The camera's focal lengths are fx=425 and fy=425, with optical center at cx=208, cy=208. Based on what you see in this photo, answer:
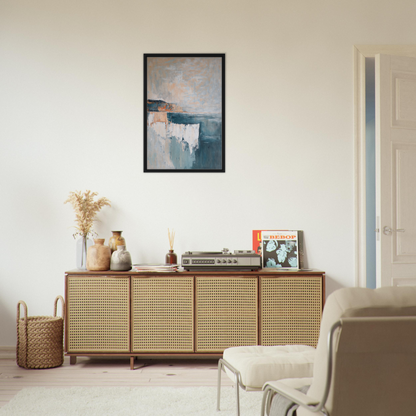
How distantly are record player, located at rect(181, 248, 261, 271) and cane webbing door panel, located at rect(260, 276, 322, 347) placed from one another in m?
0.16

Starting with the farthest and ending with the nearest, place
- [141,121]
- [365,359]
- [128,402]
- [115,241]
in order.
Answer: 1. [141,121]
2. [115,241]
3. [128,402]
4. [365,359]

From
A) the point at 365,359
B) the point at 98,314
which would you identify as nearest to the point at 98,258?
the point at 98,314

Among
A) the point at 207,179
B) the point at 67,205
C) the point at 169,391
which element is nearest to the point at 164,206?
the point at 207,179

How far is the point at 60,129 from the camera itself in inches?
148

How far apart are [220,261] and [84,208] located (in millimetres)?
1229

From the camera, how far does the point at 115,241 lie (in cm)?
350

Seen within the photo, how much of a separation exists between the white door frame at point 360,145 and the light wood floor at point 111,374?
1.52 metres

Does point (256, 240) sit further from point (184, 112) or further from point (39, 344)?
point (39, 344)

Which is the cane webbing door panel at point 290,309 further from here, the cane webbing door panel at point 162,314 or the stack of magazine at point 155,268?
the stack of magazine at point 155,268

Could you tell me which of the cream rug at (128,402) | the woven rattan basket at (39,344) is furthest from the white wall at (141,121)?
the cream rug at (128,402)

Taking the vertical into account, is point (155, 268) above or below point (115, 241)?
below

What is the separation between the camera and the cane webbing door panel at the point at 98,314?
3.27m

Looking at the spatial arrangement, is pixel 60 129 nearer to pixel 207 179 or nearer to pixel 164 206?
pixel 164 206

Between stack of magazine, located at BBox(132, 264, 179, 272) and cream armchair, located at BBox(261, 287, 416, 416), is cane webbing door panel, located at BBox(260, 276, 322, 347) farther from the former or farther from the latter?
cream armchair, located at BBox(261, 287, 416, 416)
